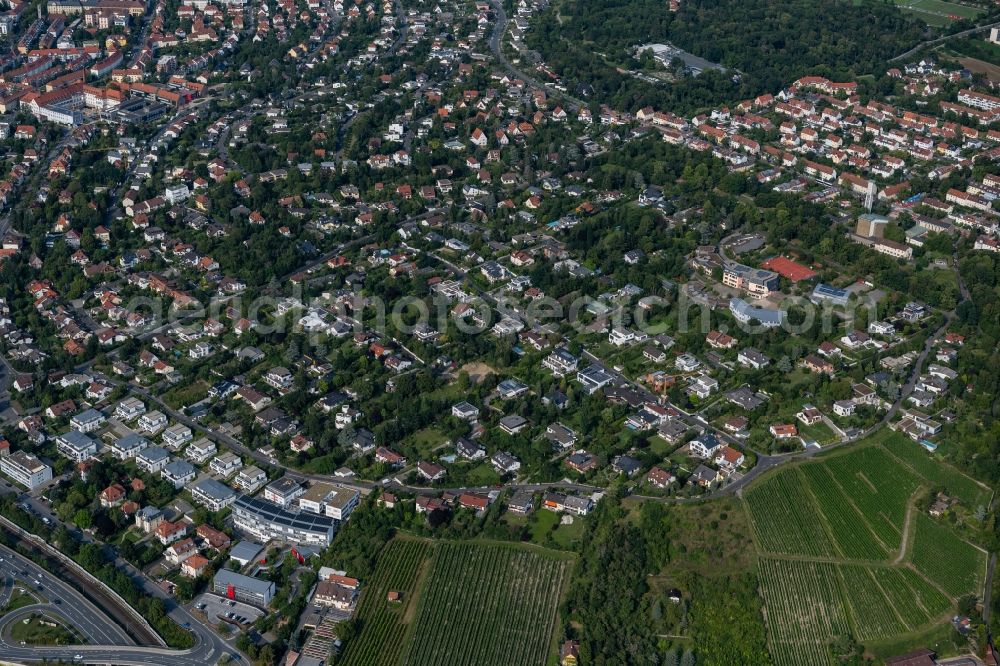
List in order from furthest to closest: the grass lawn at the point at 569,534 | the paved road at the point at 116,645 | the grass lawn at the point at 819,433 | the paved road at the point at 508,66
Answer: the paved road at the point at 508,66 < the grass lawn at the point at 819,433 < the grass lawn at the point at 569,534 < the paved road at the point at 116,645

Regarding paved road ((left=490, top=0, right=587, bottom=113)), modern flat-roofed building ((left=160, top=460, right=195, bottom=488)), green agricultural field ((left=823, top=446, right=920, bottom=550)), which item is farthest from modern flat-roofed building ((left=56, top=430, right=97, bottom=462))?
paved road ((left=490, top=0, right=587, bottom=113))

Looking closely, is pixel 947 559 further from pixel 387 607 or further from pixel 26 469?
pixel 26 469

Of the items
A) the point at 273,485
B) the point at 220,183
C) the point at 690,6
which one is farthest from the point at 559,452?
the point at 690,6

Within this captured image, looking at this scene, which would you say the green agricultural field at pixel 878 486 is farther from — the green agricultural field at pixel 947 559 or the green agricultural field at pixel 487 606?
the green agricultural field at pixel 487 606

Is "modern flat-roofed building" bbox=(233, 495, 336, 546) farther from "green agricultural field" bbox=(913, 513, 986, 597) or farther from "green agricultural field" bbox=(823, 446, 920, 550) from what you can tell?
"green agricultural field" bbox=(913, 513, 986, 597)

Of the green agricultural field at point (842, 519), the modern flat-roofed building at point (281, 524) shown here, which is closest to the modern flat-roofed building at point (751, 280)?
the green agricultural field at point (842, 519)

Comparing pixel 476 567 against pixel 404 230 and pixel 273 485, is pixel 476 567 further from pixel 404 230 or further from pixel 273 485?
pixel 404 230

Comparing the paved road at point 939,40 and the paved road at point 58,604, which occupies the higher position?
the paved road at point 939,40
